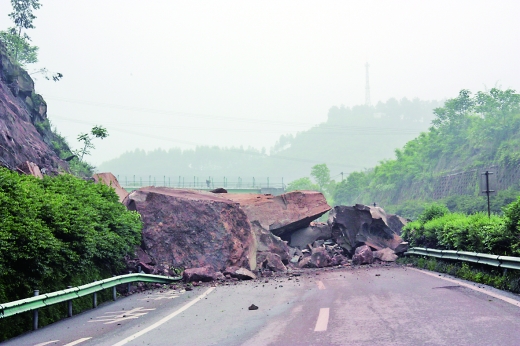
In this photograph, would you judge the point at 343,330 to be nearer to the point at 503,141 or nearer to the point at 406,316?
the point at 406,316

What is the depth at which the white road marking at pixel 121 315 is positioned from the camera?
10.4m

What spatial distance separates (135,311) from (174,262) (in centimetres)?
725

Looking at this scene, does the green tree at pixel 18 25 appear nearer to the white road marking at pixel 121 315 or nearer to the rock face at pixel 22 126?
the rock face at pixel 22 126

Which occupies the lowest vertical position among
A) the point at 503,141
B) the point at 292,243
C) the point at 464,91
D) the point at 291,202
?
the point at 292,243

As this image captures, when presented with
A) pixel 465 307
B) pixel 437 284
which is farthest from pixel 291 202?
pixel 465 307

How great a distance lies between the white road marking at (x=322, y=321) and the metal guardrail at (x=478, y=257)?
439 cm

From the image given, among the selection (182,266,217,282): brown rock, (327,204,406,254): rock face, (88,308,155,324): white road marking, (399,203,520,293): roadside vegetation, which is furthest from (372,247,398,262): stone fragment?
(88,308,155,324): white road marking

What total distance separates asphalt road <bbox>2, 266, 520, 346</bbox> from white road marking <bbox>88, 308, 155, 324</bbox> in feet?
0.07

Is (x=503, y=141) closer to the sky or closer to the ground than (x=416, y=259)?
closer to the sky

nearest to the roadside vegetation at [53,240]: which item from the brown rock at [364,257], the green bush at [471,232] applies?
the green bush at [471,232]

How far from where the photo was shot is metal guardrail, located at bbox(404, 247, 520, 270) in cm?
1134

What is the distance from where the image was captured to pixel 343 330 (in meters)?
7.46

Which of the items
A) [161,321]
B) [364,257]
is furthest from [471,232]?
[161,321]

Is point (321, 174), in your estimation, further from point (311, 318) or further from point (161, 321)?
point (311, 318)
